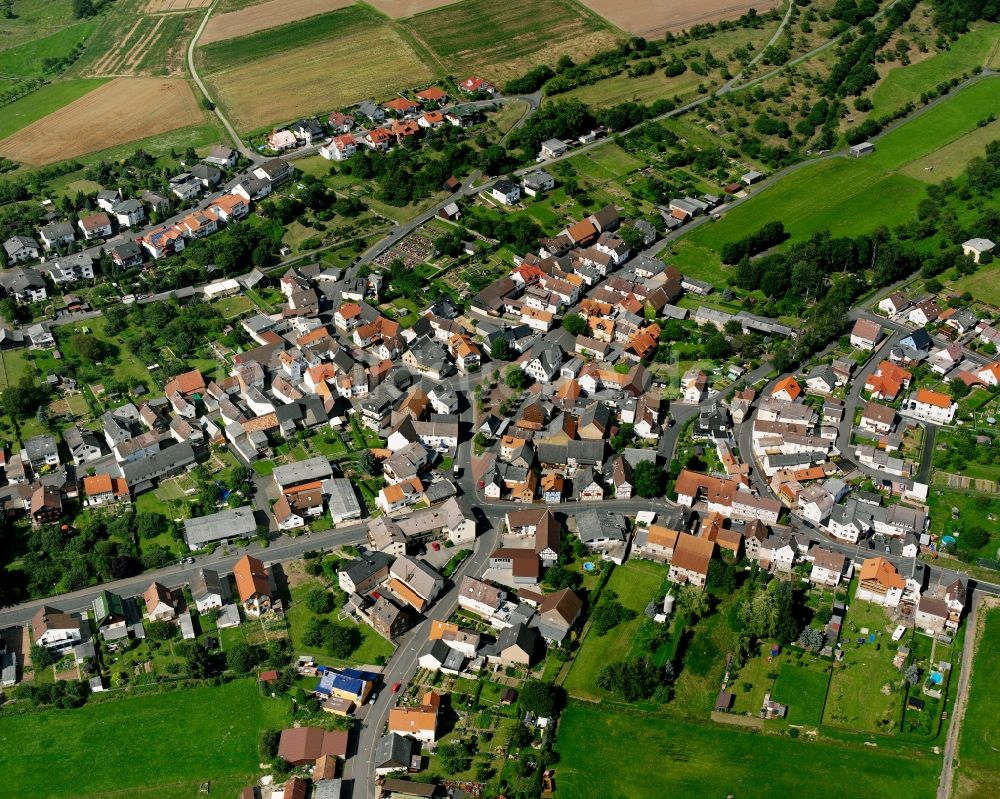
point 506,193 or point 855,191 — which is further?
point 855,191

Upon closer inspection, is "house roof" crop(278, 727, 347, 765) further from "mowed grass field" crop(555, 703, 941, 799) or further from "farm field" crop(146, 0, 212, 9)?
"farm field" crop(146, 0, 212, 9)

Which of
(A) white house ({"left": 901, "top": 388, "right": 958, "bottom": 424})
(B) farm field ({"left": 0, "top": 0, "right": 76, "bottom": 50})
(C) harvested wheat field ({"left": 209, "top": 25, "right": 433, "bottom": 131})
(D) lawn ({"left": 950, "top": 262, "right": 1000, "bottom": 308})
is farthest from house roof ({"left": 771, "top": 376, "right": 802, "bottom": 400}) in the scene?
(B) farm field ({"left": 0, "top": 0, "right": 76, "bottom": 50})

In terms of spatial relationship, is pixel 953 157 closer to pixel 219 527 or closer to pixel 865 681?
pixel 865 681

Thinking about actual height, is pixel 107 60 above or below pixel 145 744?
above

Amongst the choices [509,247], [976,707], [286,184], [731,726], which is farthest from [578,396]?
[286,184]

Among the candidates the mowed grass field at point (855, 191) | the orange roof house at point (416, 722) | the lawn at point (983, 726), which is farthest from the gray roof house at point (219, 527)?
the mowed grass field at point (855, 191)

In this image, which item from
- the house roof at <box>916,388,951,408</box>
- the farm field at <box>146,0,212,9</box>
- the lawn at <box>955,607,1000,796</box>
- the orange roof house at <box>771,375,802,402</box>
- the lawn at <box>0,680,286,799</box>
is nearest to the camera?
the lawn at <box>955,607,1000,796</box>

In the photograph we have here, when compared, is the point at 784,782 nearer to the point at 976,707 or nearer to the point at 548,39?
the point at 976,707

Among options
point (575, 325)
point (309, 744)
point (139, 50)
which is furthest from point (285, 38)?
point (309, 744)
